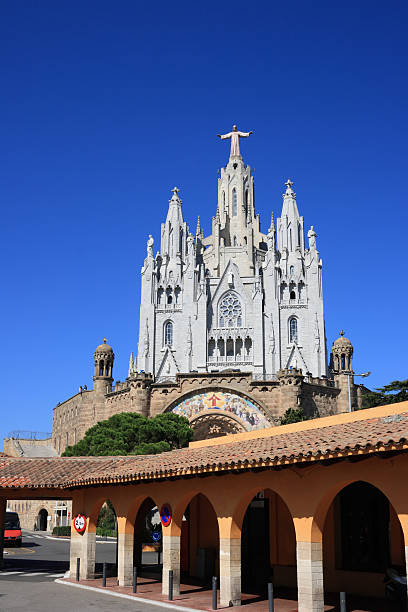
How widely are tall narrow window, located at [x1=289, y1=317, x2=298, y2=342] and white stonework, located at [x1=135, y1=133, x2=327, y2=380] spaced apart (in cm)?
10

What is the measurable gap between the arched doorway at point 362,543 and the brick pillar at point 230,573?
8.78 ft

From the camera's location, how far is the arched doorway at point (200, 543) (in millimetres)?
21406

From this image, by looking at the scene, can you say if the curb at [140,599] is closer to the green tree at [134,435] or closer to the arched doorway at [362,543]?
the arched doorway at [362,543]

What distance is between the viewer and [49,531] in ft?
211

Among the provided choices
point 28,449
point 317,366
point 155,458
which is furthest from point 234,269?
point 155,458

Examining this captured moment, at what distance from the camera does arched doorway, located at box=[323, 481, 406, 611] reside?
1597cm

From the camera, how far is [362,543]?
55.0ft

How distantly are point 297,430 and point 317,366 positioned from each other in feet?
176

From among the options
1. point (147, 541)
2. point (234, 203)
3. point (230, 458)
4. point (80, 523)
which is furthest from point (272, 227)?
point (230, 458)

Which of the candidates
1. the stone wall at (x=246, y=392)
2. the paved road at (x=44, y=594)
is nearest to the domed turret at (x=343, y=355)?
the stone wall at (x=246, y=392)

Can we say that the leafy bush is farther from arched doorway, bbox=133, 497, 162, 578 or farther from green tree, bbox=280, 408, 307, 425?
green tree, bbox=280, 408, 307, 425

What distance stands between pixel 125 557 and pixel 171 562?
2591 millimetres

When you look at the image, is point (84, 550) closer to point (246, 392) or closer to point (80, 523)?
point (80, 523)

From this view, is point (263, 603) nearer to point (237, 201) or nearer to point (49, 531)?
point (49, 531)
